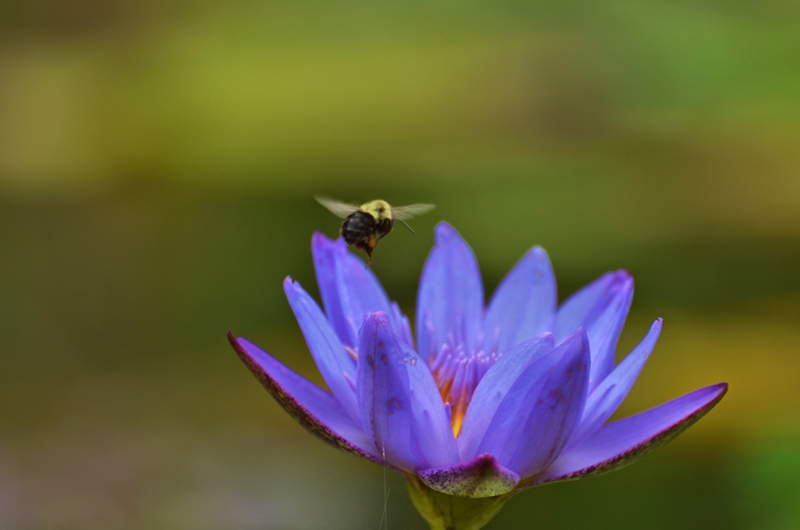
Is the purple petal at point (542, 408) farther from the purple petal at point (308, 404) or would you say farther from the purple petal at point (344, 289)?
the purple petal at point (344, 289)

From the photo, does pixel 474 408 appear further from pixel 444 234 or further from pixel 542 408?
pixel 444 234

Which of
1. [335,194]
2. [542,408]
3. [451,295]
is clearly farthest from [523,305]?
[335,194]

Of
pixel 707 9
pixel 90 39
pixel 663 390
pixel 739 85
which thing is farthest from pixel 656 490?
pixel 90 39

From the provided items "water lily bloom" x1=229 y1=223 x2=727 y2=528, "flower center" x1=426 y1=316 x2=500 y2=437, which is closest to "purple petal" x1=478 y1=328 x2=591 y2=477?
"water lily bloom" x1=229 y1=223 x2=727 y2=528

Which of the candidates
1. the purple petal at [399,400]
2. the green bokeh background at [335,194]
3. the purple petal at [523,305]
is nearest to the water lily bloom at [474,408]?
the purple petal at [399,400]

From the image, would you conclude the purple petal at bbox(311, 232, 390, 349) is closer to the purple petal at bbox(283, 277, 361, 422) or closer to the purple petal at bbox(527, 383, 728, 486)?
the purple petal at bbox(283, 277, 361, 422)

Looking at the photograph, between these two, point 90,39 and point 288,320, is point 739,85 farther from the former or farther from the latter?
point 90,39
